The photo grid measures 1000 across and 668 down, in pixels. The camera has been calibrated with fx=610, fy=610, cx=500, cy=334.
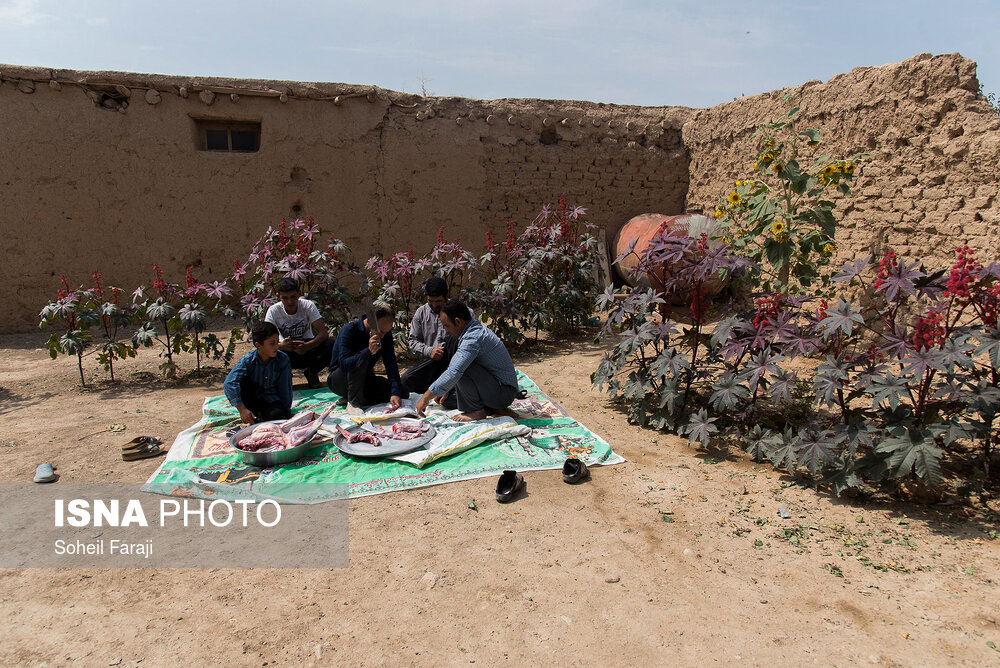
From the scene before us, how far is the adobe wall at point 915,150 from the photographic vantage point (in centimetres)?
462

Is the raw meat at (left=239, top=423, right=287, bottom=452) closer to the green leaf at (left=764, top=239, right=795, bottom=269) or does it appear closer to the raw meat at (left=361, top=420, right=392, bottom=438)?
the raw meat at (left=361, top=420, right=392, bottom=438)

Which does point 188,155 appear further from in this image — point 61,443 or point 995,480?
point 995,480

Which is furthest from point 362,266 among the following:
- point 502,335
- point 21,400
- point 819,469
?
point 819,469

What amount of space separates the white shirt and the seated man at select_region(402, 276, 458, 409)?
900mm

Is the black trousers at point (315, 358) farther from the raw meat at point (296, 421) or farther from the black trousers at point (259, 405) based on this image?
the raw meat at point (296, 421)

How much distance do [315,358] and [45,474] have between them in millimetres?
2068

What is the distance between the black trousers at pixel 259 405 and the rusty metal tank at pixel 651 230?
415cm

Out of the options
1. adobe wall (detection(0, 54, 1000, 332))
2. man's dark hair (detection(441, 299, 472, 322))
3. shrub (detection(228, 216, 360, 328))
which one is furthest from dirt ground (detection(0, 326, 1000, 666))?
adobe wall (detection(0, 54, 1000, 332))

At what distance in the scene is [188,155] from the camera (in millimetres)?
7012

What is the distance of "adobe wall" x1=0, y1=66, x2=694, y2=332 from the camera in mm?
6672

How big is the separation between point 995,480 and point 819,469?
853 millimetres

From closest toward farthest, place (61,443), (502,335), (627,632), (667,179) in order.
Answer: (627,632), (61,443), (502,335), (667,179)

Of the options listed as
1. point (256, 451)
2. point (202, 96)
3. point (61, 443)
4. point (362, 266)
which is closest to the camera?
point (256, 451)

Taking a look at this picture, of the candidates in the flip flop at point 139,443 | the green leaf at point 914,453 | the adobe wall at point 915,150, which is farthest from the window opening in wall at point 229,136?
the green leaf at point 914,453
